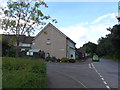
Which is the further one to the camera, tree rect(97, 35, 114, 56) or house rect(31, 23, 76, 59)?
tree rect(97, 35, 114, 56)

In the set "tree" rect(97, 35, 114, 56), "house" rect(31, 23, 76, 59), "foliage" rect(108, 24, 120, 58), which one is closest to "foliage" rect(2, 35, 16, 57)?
"house" rect(31, 23, 76, 59)

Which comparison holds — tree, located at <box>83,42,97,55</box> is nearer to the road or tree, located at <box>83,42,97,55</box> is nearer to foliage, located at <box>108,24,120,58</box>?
foliage, located at <box>108,24,120,58</box>

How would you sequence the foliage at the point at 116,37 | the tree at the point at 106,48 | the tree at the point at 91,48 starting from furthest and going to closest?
the tree at the point at 91,48, the tree at the point at 106,48, the foliage at the point at 116,37

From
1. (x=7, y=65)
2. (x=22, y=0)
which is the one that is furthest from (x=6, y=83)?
(x=22, y=0)

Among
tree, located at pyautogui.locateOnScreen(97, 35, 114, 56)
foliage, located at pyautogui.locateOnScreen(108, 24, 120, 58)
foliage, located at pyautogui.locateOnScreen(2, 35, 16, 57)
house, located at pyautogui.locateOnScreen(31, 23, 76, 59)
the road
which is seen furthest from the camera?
tree, located at pyautogui.locateOnScreen(97, 35, 114, 56)

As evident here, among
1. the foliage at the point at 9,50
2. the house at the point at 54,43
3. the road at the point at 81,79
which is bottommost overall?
the road at the point at 81,79

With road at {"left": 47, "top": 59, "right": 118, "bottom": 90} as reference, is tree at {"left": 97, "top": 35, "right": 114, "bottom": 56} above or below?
above

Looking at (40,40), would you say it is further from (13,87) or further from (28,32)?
(13,87)

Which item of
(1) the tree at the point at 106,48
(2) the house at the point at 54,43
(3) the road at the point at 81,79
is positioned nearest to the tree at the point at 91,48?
(1) the tree at the point at 106,48

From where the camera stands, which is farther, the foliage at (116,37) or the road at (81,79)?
the foliage at (116,37)

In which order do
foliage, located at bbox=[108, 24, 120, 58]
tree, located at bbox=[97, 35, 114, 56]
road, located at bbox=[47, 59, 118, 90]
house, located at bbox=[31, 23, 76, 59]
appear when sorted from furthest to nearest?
tree, located at bbox=[97, 35, 114, 56] < house, located at bbox=[31, 23, 76, 59] < foliage, located at bbox=[108, 24, 120, 58] < road, located at bbox=[47, 59, 118, 90]

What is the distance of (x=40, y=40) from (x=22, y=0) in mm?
33753

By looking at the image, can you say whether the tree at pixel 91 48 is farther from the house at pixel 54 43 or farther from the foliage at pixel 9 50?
the foliage at pixel 9 50

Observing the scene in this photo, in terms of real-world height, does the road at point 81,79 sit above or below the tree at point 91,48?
below
